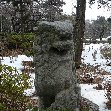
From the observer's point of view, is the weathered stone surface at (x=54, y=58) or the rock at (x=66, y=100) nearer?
the weathered stone surface at (x=54, y=58)

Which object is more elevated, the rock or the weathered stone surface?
the weathered stone surface

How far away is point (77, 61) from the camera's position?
14492 millimetres

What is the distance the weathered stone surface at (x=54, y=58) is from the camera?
536cm

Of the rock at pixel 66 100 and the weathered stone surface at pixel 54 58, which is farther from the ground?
the weathered stone surface at pixel 54 58

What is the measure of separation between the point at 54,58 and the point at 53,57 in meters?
0.02

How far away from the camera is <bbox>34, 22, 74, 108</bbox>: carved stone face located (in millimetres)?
5355

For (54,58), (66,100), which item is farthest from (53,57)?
(66,100)

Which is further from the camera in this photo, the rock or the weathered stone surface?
the rock

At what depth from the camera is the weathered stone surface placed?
5.36m

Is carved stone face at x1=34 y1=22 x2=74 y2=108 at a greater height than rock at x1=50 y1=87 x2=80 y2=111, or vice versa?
carved stone face at x1=34 y1=22 x2=74 y2=108

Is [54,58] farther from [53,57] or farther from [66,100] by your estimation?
[66,100]

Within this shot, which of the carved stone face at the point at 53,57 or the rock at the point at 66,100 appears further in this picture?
the rock at the point at 66,100

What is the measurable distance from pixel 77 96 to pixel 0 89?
2.10 metres

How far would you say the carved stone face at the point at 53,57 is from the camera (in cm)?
536
